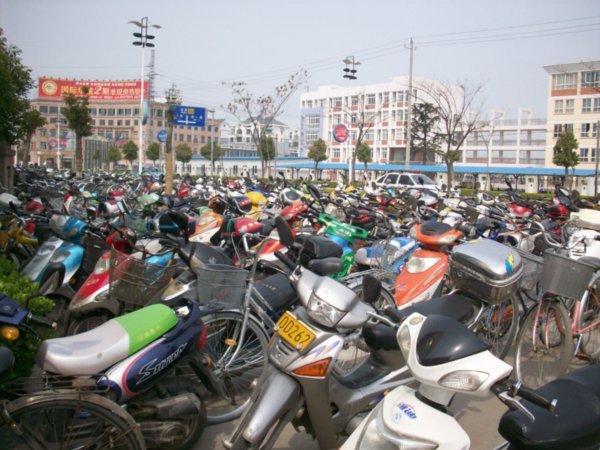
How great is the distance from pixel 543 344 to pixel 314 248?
1.79 m

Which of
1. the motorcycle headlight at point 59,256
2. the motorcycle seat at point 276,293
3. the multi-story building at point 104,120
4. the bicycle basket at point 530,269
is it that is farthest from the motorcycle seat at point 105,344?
the multi-story building at point 104,120

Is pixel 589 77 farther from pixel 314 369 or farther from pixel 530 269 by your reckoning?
pixel 314 369

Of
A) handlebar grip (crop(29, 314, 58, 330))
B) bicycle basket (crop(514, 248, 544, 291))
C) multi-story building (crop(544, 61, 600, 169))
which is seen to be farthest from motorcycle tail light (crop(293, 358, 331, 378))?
multi-story building (crop(544, 61, 600, 169))

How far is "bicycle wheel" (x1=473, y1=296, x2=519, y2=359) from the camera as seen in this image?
4039 mm

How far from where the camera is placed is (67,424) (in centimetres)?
235

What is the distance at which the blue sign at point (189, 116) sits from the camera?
59.8ft

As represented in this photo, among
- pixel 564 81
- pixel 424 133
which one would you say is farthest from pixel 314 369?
pixel 424 133

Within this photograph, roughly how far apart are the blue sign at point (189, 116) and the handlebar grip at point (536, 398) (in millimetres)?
17375

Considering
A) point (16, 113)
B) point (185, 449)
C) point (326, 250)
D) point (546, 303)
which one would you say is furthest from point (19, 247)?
point (16, 113)

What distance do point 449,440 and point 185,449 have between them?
1.68 m

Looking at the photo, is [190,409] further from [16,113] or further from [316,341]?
[16,113]

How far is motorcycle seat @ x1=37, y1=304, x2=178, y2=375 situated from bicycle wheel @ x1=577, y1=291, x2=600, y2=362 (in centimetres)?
307

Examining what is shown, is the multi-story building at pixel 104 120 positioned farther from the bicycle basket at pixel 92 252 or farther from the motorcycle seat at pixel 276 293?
the motorcycle seat at pixel 276 293

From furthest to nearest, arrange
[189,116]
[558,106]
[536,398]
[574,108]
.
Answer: [558,106] < [574,108] < [189,116] < [536,398]
